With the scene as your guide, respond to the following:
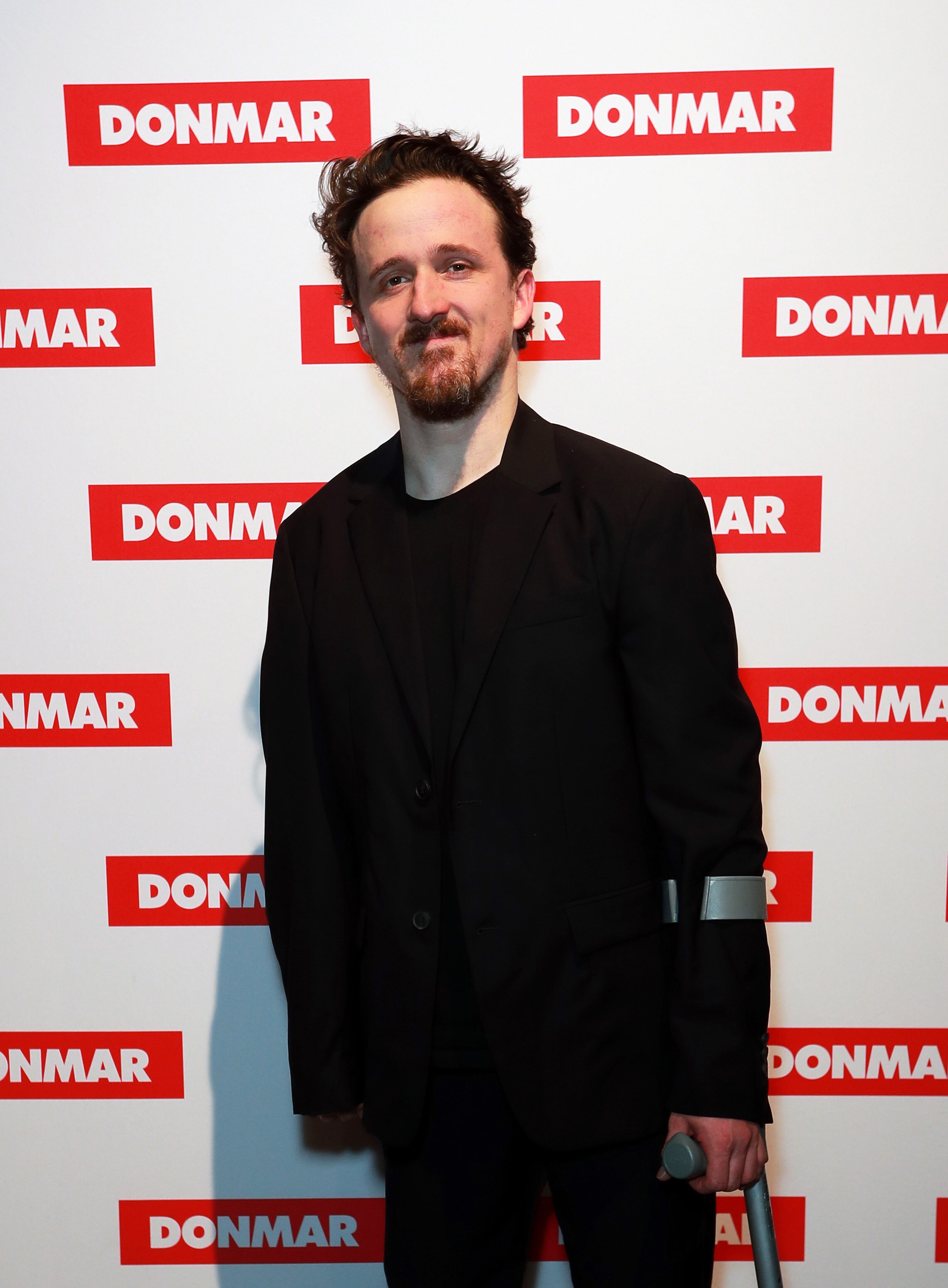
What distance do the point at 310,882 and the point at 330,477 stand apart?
743mm

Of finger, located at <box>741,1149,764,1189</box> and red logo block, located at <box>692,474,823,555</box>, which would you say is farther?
red logo block, located at <box>692,474,823,555</box>

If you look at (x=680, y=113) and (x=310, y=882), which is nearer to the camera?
(x=310, y=882)

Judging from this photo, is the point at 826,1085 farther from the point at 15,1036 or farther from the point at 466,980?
the point at 15,1036

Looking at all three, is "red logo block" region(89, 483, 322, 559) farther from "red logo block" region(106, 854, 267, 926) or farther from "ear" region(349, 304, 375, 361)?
"red logo block" region(106, 854, 267, 926)

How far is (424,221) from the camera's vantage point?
1.36m

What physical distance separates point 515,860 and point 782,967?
83cm

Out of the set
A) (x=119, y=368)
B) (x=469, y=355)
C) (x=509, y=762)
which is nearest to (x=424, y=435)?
(x=469, y=355)

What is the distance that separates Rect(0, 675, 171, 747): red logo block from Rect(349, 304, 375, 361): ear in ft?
2.44

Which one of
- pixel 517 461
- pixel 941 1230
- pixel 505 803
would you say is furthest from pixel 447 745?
pixel 941 1230

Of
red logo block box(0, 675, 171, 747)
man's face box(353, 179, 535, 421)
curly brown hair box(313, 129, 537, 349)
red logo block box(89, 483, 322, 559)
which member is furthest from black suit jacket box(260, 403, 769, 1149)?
red logo block box(0, 675, 171, 747)

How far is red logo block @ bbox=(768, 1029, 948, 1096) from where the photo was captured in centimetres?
186

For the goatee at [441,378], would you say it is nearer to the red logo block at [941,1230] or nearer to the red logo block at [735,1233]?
the red logo block at [735,1233]

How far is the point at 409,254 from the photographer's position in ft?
4.45

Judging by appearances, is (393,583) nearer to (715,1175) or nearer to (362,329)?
(362,329)
